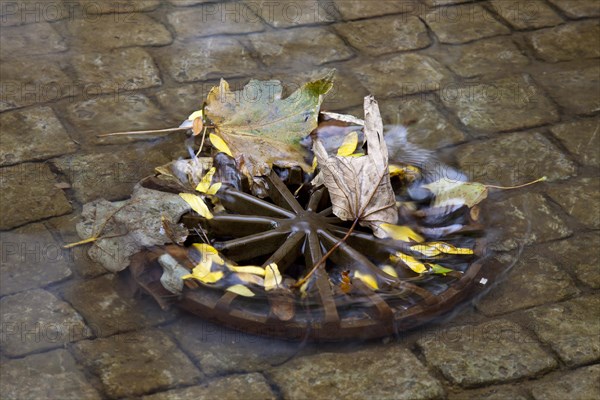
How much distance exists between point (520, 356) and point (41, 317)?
1676mm

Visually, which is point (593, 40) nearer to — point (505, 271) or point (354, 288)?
point (505, 271)

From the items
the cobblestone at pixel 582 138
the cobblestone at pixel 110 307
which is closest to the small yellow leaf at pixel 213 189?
the cobblestone at pixel 110 307

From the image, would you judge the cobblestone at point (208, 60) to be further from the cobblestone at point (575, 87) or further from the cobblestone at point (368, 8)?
the cobblestone at point (575, 87)

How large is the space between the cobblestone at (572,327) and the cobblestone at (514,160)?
2.69ft

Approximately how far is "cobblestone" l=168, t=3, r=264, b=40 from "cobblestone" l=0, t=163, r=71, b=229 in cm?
140

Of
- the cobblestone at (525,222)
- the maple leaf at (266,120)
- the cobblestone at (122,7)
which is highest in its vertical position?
the maple leaf at (266,120)

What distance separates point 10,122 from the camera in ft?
14.1

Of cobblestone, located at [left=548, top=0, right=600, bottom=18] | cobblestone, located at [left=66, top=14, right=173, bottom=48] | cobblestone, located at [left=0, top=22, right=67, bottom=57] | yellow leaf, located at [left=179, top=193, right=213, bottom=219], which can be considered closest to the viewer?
yellow leaf, located at [left=179, top=193, right=213, bottom=219]

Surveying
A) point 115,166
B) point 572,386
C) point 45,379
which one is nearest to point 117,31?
point 115,166

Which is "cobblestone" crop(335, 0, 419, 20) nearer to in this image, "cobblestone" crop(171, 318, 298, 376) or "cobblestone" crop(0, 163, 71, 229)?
"cobblestone" crop(0, 163, 71, 229)

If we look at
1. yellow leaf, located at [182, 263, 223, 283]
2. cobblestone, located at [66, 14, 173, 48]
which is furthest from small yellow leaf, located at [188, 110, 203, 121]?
yellow leaf, located at [182, 263, 223, 283]

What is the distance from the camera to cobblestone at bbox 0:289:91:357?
3.13 metres

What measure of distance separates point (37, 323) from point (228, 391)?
731 mm

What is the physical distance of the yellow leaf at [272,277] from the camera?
3.25 metres
